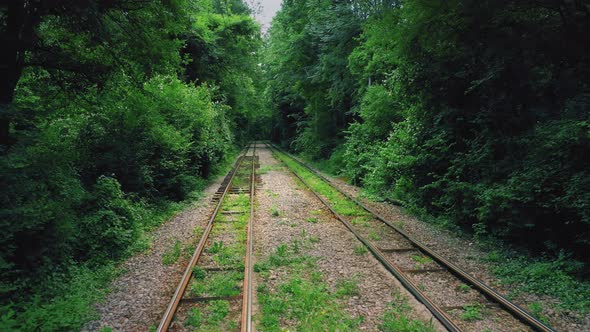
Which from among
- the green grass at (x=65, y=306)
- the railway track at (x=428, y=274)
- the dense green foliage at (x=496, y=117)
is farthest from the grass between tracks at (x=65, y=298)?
the dense green foliage at (x=496, y=117)

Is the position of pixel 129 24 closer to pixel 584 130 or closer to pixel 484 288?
pixel 484 288

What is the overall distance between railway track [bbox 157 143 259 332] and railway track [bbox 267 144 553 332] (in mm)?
2391

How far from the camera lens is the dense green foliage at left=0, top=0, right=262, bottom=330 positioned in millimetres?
4625

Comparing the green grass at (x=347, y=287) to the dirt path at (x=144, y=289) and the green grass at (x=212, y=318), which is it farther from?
the dirt path at (x=144, y=289)

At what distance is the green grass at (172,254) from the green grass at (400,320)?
13.1 ft

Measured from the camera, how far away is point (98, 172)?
852 cm

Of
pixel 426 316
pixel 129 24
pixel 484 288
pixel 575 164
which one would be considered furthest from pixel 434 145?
pixel 129 24

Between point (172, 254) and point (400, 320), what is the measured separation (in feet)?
14.6

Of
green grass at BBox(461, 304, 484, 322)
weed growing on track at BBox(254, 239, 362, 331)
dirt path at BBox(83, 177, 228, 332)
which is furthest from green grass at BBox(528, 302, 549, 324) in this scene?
dirt path at BBox(83, 177, 228, 332)

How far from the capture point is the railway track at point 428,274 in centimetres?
439

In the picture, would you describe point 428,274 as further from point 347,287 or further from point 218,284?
point 218,284

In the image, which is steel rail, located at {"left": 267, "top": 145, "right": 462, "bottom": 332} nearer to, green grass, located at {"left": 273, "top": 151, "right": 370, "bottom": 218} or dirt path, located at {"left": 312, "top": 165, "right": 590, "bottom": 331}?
dirt path, located at {"left": 312, "top": 165, "right": 590, "bottom": 331}

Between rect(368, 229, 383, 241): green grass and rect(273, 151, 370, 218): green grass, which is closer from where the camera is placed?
rect(368, 229, 383, 241): green grass

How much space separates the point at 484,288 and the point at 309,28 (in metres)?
18.5
